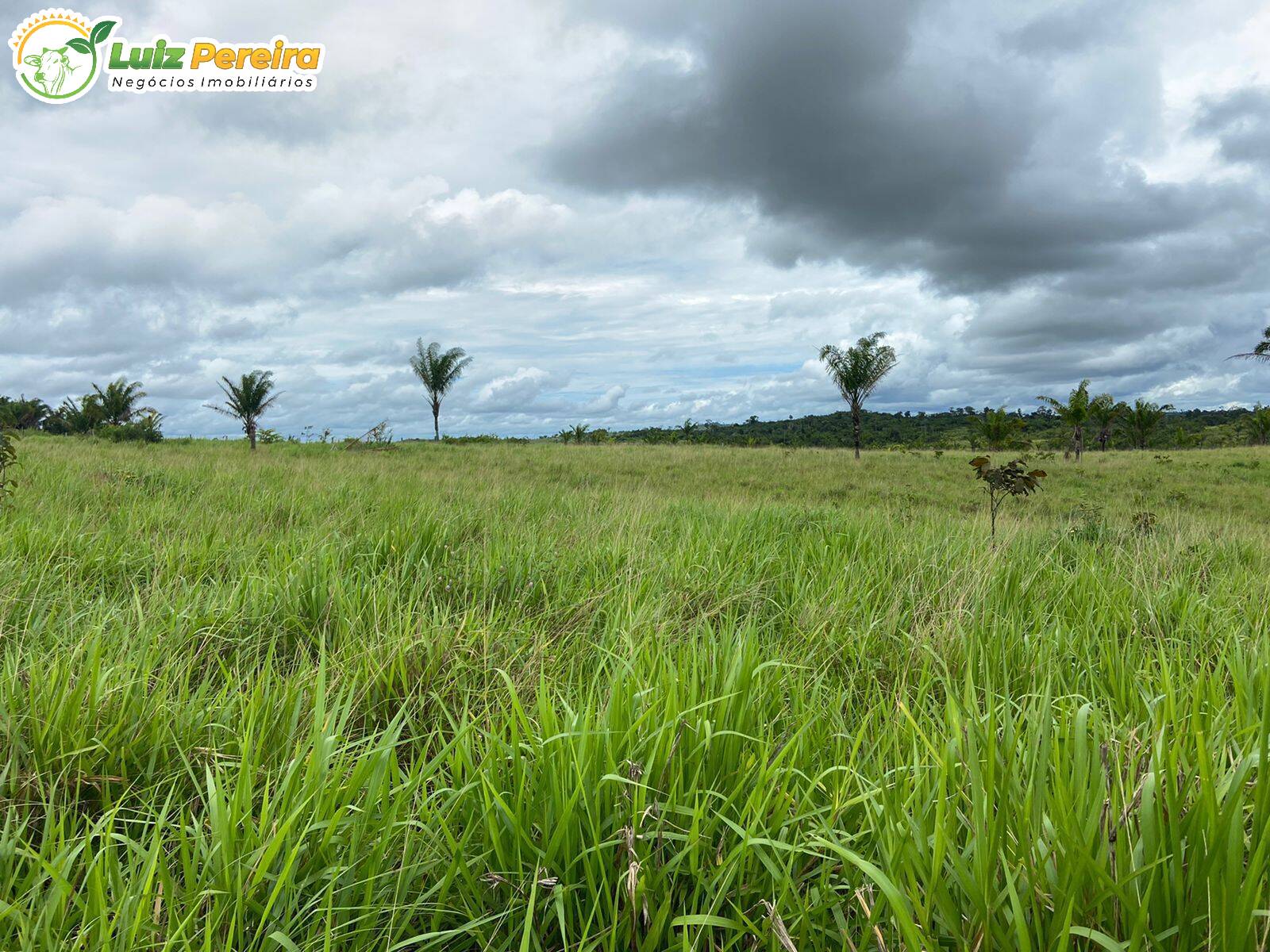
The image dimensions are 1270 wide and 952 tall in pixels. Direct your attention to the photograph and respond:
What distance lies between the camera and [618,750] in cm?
169

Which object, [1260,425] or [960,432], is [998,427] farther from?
[1260,425]

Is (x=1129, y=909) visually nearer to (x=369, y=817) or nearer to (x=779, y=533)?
(x=369, y=817)

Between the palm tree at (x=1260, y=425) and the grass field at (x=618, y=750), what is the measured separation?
75568mm

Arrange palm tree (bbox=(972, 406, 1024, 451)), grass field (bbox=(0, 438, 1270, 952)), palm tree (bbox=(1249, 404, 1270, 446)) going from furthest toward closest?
palm tree (bbox=(1249, 404, 1270, 446)), palm tree (bbox=(972, 406, 1024, 451)), grass field (bbox=(0, 438, 1270, 952))

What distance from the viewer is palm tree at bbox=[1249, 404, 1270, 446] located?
57688mm

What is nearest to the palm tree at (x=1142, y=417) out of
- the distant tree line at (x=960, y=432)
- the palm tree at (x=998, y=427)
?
the distant tree line at (x=960, y=432)

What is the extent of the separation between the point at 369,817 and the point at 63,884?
23.5 inches

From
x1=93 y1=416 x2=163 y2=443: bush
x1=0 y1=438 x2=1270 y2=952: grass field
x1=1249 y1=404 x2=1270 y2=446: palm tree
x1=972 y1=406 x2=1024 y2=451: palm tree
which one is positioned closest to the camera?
x1=0 y1=438 x2=1270 y2=952: grass field

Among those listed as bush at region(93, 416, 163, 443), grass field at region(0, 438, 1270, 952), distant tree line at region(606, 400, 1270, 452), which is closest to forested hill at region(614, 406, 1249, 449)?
distant tree line at region(606, 400, 1270, 452)

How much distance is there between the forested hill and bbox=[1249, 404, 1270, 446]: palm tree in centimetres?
252

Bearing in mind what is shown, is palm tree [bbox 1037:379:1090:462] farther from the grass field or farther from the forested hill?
the grass field

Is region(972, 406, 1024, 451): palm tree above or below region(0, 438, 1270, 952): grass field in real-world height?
above

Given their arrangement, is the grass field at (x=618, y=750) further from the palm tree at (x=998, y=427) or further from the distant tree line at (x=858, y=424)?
the palm tree at (x=998, y=427)

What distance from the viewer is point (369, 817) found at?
63.7 inches
